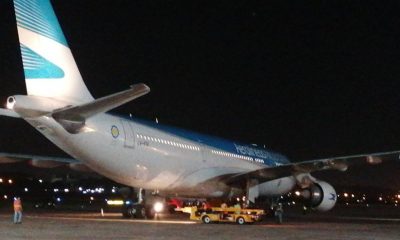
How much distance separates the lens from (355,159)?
34438 mm

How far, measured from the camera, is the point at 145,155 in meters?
Result: 30.8

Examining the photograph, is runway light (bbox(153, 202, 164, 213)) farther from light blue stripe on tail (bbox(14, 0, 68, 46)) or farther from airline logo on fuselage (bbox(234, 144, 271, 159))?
light blue stripe on tail (bbox(14, 0, 68, 46))

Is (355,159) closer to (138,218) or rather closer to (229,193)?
(229,193)

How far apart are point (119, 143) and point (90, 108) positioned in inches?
175

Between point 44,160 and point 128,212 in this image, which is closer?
point 128,212

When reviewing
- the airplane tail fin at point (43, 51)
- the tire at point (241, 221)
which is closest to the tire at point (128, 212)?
the tire at point (241, 221)

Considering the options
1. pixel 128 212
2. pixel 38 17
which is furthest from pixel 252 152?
pixel 38 17

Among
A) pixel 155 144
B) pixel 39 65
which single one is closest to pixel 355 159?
pixel 155 144

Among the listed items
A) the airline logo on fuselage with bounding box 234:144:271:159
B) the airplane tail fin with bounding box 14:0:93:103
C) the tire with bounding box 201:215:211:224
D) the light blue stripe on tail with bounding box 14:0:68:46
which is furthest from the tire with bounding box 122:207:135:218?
the light blue stripe on tail with bounding box 14:0:68:46

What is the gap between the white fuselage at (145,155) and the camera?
90.2 feet

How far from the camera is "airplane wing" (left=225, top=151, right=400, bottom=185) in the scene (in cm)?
3412

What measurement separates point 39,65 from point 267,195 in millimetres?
21732

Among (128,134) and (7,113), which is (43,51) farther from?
(128,134)

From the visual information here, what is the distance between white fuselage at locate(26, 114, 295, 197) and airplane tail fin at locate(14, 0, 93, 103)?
4.95 ft
